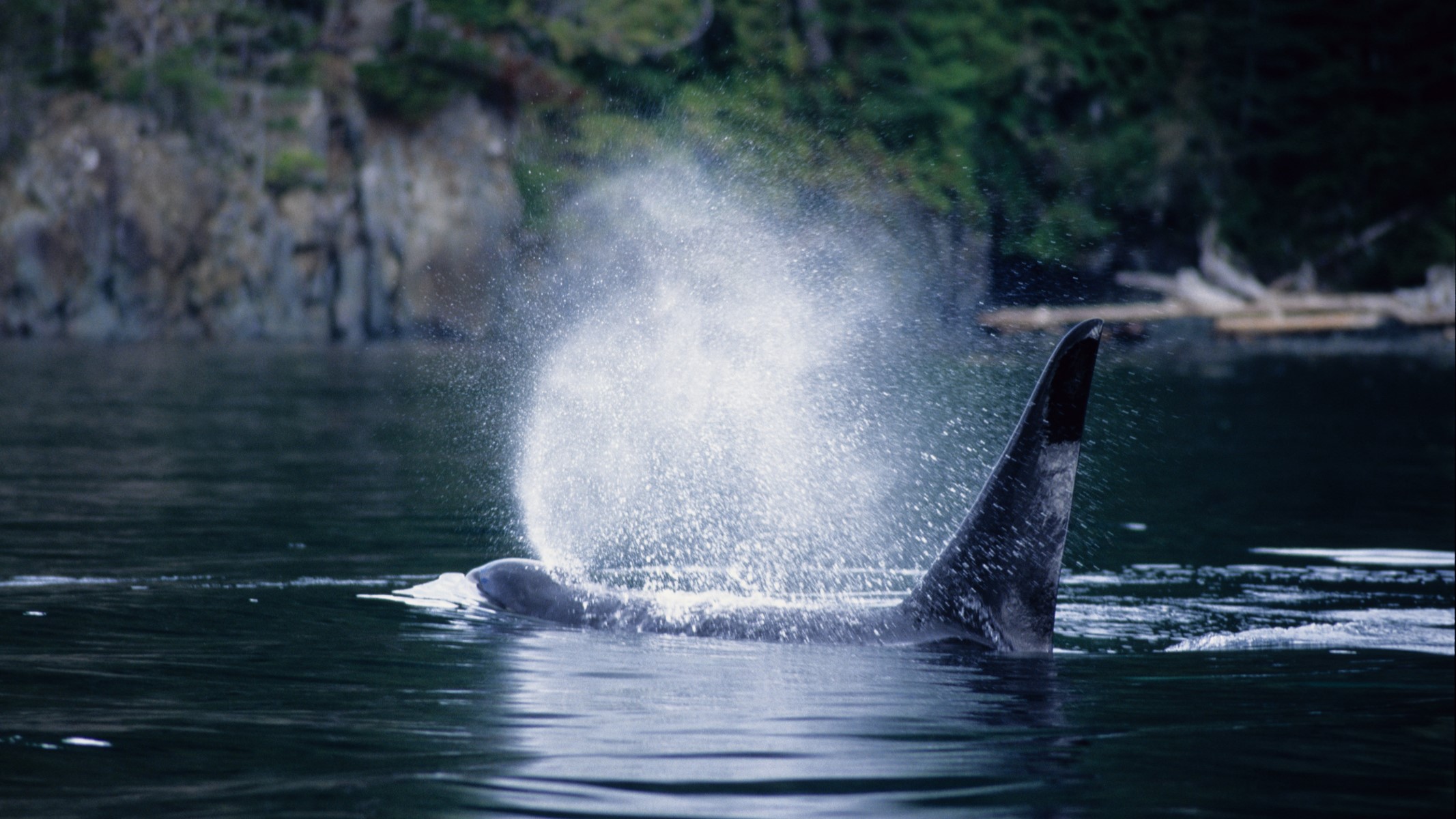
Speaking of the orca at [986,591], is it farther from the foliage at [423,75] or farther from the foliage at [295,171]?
the foliage at [423,75]

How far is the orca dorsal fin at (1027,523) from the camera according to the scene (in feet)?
28.8

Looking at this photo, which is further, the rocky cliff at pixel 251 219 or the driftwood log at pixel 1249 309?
the rocky cliff at pixel 251 219

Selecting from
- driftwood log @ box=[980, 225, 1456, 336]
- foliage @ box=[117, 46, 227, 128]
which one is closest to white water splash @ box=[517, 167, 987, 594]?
driftwood log @ box=[980, 225, 1456, 336]

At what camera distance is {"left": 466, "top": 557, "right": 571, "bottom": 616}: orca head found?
11.1 m

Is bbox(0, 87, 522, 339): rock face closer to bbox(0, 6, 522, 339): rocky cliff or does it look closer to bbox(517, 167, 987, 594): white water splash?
bbox(0, 6, 522, 339): rocky cliff

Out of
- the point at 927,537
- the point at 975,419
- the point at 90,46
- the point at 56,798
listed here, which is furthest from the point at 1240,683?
the point at 90,46

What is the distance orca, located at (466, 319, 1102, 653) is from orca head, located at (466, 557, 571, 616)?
2cm

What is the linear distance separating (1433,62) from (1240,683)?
58782 mm

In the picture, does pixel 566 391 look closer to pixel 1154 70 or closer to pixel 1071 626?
pixel 1071 626

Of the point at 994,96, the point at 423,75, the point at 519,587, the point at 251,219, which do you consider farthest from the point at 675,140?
the point at 519,587

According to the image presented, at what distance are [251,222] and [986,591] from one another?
5733 cm

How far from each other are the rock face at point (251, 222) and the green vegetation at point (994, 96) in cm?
167

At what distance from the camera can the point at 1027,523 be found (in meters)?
8.99

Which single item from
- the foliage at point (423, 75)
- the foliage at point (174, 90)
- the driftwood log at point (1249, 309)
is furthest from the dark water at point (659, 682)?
the foliage at point (174, 90)
